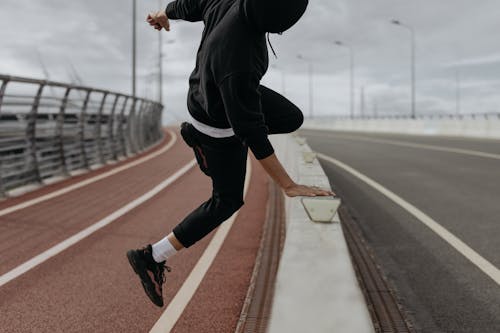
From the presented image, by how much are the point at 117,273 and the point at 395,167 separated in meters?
9.01

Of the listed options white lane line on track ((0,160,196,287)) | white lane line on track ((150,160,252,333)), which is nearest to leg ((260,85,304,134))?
white lane line on track ((150,160,252,333))

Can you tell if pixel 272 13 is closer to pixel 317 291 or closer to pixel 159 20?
pixel 317 291

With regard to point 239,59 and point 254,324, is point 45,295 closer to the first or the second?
point 254,324

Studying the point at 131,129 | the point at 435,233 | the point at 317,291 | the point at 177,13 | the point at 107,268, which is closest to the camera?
the point at 317,291

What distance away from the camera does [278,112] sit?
3006mm

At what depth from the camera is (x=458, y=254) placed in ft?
17.1

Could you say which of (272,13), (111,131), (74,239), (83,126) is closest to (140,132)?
(111,131)

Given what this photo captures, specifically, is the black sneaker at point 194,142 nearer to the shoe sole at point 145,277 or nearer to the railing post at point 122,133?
the shoe sole at point 145,277

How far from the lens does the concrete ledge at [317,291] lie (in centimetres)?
219

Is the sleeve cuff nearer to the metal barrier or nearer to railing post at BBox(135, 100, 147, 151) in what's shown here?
the metal barrier

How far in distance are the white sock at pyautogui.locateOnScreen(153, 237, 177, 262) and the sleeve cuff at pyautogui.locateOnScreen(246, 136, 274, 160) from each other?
40.6 inches

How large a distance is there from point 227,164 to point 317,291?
0.98 metres

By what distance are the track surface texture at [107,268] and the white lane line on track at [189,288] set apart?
0.17ft

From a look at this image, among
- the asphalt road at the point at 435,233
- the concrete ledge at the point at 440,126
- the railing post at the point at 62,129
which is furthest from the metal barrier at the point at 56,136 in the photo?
the concrete ledge at the point at 440,126
